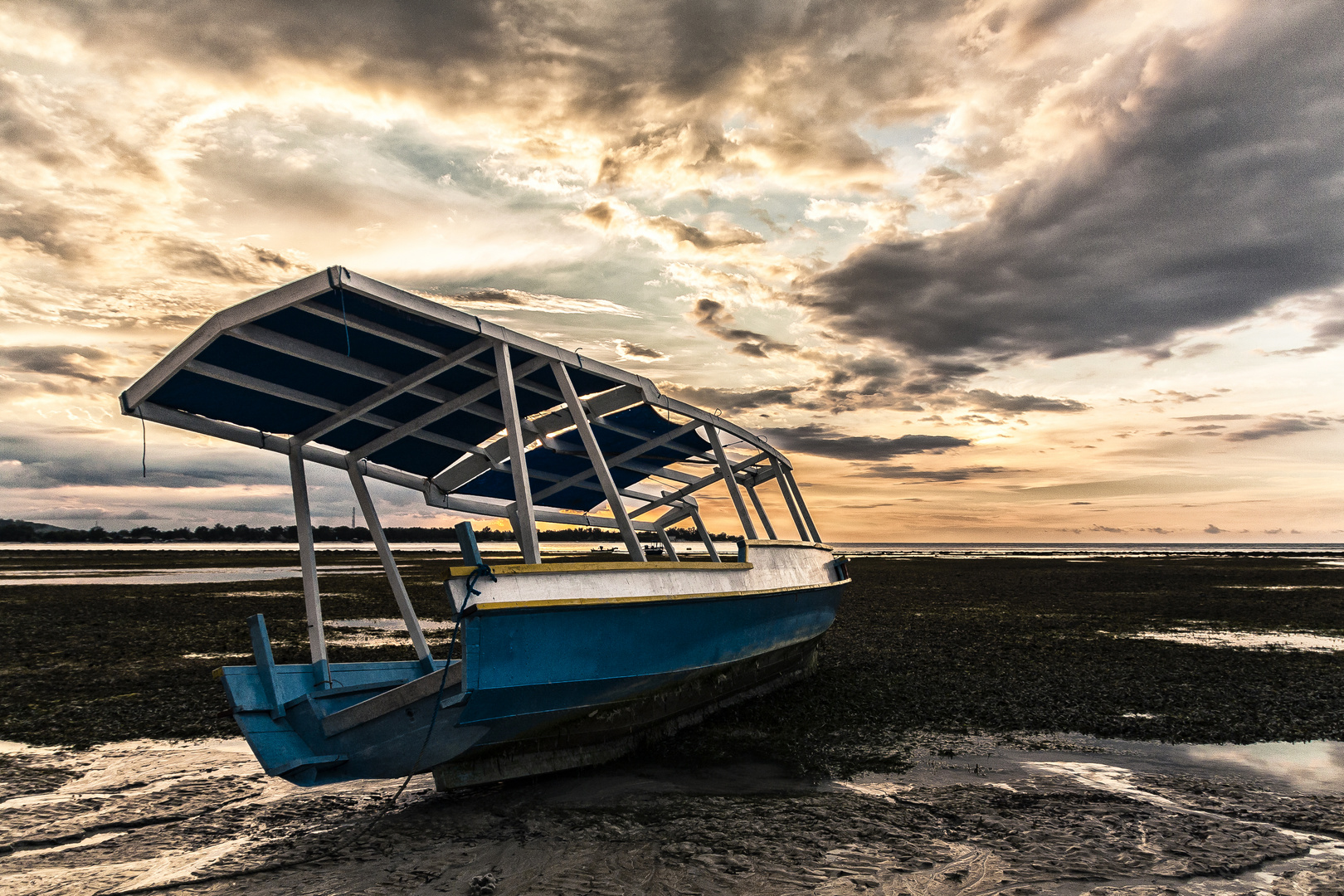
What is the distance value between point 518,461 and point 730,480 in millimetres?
4398

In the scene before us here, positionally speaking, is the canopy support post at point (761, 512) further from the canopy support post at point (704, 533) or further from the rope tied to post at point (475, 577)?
the rope tied to post at point (475, 577)

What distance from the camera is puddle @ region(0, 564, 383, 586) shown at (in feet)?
109

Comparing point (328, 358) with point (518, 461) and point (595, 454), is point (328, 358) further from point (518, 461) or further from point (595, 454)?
point (595, 454)

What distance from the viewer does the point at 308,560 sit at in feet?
23.9

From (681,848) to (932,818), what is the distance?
2070 mm

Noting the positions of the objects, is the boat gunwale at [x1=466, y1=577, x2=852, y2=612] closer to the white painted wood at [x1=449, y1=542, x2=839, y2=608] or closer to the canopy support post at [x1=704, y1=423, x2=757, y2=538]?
the white painted wood at [x1=449, y1=542, x2=839, y2=608]

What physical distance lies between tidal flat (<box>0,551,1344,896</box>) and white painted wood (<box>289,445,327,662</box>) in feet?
4.17

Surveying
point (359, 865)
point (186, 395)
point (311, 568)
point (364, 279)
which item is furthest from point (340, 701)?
point (364, 279)

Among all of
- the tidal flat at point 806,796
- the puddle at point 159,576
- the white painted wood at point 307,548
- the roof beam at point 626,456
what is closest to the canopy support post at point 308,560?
the white painted wood at point 307,548

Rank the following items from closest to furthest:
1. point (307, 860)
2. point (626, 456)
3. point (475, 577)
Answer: point (307, 860) < point (475, 577) < point (626, 456)

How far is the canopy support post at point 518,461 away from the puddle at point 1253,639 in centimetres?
1513

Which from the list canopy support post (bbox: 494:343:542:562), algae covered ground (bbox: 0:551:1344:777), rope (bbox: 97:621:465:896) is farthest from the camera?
algae covered ground (bbox: 0:551:1344:777)

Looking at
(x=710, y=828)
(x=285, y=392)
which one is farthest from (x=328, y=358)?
(x=710, y=828)

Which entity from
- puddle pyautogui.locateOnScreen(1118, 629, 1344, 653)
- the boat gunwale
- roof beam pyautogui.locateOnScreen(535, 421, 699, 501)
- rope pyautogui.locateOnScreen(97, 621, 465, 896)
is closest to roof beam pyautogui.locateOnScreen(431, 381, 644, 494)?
roof beam pyautogui.locateOnScreen(535, 421, 699, 501)
